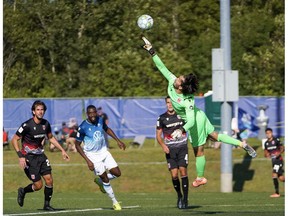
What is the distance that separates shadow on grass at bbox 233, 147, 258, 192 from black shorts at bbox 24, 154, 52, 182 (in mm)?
12852

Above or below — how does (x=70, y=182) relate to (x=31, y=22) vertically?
below

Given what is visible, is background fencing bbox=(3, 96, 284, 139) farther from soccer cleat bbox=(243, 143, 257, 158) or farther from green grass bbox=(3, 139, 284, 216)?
soccer cleat bbox=(243, 143, 257, 158)

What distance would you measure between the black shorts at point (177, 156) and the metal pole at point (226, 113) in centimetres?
851

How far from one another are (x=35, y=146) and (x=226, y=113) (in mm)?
11760

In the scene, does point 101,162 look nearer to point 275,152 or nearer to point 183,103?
point 183,103

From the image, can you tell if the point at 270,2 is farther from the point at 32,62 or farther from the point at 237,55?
the point at 32,62

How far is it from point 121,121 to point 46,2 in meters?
6.44

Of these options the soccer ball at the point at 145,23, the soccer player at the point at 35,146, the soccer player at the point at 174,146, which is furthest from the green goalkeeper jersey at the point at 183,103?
the soccer player at the point at 174,146

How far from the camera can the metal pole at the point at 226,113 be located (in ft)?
104

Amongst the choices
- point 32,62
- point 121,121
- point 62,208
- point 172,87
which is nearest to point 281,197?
point 62,208

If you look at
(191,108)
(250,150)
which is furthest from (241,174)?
(191,108)

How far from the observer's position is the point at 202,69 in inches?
2062

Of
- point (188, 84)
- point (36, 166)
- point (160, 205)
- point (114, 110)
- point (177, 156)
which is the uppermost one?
point (188, 84)

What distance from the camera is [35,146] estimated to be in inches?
836
